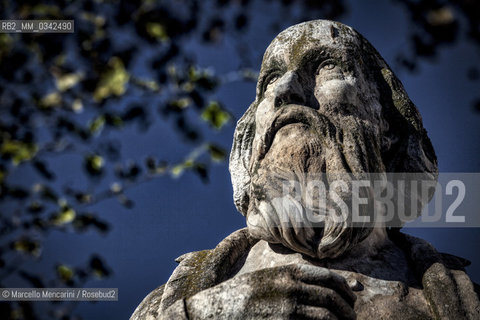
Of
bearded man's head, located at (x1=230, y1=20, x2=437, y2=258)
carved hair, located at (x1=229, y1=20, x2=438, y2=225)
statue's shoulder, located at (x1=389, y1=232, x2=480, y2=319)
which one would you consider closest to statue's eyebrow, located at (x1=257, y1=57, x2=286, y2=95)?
bearded man's head, located at (x1=230, y1=20, x2=437, y2=258)

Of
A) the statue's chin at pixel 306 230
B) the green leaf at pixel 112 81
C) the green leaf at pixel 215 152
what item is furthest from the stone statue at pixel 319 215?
the green leaf at pixel 112 81

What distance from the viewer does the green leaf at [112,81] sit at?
3.98m

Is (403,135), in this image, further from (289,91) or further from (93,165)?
(93,165)

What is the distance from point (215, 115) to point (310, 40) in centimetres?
236

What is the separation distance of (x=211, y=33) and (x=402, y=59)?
1706 millimetres

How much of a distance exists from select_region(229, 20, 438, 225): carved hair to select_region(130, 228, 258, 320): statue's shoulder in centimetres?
45

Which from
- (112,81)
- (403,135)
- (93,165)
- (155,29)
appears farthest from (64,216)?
(403,135)

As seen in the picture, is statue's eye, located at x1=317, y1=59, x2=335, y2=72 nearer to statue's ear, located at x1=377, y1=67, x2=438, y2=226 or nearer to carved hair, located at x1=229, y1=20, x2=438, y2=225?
carved hair, located at x1=229, y1=20, x2=438, y2=225

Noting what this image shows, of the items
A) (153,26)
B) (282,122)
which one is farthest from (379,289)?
(153,26)

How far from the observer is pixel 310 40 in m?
6.33

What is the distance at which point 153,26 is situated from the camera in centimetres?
418

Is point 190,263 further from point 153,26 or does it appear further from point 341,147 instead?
point 153,26

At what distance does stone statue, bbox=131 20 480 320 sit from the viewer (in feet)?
15.2

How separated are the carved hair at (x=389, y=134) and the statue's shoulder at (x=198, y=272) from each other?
1.46ft
